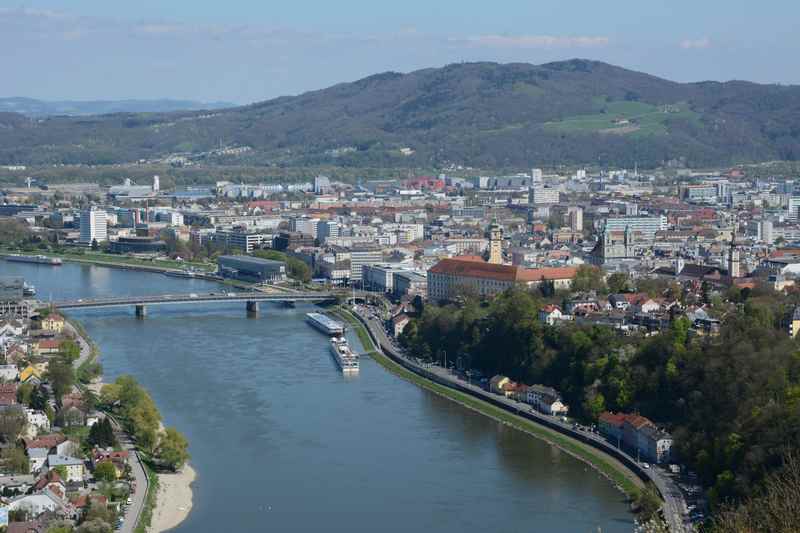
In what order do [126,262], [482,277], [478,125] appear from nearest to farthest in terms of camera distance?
[482,277] < [126,262] < [478,125]

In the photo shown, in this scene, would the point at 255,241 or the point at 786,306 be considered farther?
the point at 255,241

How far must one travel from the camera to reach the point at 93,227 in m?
26.2

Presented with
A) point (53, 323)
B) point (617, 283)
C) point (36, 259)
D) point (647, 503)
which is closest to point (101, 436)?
point (647, 503)

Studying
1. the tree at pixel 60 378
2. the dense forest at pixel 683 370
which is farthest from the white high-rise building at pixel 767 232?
the tree at pixel 60 378

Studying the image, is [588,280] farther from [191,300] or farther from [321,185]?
[321,185]

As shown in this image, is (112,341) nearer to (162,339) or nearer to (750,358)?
(162,339)

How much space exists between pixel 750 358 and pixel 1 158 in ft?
A: 132

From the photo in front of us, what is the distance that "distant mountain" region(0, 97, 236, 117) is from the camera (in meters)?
93.1

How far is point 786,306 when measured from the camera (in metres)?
11.3

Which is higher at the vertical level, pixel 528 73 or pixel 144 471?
pixel 528 73

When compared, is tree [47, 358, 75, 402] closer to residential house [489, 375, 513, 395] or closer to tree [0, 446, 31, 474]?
tree [0, 446, 31, 474]

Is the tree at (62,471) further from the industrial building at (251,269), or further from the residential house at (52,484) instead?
the industrial building at (251,269)

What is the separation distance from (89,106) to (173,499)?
3635 inches

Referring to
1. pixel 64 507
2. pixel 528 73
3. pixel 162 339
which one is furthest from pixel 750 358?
pixel 528 73
